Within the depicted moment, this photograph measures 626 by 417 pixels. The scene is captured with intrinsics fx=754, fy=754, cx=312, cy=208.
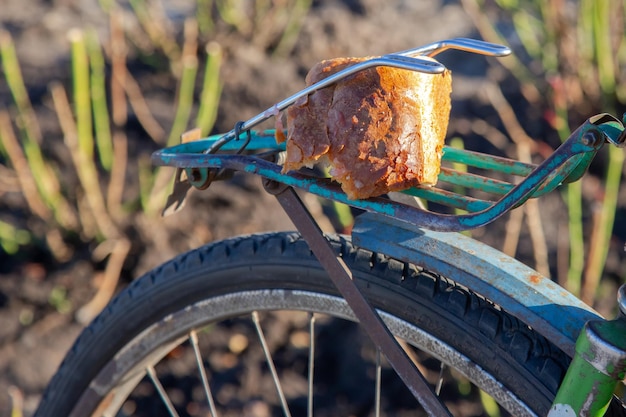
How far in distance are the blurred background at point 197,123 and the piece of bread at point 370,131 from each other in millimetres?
837

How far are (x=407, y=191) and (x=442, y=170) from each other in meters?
0.11

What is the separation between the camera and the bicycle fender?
0.82 m

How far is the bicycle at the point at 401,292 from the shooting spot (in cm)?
76

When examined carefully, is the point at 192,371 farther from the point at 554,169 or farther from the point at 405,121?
the point at 554,169

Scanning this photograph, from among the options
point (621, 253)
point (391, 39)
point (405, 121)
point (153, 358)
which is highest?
point (391, 39)

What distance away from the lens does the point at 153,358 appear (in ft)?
3.89

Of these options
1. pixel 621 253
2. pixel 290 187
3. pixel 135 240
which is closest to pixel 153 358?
pixel 290 187

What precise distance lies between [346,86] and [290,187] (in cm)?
16

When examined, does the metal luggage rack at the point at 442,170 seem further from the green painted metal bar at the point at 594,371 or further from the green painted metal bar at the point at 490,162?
the green painted metal bar at the point at 594,371

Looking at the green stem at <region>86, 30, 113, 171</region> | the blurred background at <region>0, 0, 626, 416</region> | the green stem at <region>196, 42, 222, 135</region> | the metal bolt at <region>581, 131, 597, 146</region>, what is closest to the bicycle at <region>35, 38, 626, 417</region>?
the metal bolt at <region>581, 131, 597, 146</region>

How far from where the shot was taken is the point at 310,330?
114cm

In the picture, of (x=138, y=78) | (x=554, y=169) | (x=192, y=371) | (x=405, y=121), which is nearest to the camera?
(x=554, y=169)

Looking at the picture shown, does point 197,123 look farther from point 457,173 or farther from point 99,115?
point 457,173

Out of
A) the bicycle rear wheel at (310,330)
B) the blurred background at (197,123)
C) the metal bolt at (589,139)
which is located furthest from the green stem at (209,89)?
the metal bolt at (589,139)
